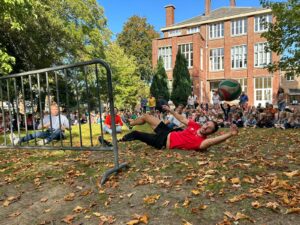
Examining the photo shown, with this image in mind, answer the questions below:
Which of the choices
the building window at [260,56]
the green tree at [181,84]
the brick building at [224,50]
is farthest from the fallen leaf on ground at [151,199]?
the building window at [260,56]

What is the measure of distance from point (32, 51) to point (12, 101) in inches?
582

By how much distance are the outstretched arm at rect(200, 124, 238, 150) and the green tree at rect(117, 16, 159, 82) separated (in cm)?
4796

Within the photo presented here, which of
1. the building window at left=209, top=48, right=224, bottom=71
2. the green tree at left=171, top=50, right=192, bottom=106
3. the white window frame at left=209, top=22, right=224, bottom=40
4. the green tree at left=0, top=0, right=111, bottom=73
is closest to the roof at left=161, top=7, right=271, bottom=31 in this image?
the white window frame at left=209, top=22, right=224, bottom=40

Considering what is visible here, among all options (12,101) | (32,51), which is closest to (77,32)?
(32,51)

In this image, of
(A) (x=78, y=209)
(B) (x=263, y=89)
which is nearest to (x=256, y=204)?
(A) (x=78, y=209)

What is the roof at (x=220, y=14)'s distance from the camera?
39.0 m

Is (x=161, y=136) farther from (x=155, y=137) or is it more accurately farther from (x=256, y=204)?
(x=256, y=204)

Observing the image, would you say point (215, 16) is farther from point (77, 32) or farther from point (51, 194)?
point (51, 194)

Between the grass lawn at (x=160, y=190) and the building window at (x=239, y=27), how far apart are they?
36368mm

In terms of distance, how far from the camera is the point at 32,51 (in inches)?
851

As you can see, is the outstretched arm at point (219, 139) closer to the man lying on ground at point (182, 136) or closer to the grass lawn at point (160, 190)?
the man lying on ground at point (182, 136)

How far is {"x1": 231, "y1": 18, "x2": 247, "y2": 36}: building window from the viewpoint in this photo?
39688 mm

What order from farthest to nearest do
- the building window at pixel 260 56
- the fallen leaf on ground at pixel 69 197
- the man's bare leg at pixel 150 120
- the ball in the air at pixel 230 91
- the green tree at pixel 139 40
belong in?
the green tree at pixel 139 40
the building window at pixel 260 56
the ball in the air at pixel 230 91
the man's bare leg at pixel 150 120
the fallen leaf on ground at pixel 69 197

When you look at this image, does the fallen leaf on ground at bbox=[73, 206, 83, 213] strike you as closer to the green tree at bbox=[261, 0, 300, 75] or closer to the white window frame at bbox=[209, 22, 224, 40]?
the green tree at bbox=[261, 0, 300, 75]
